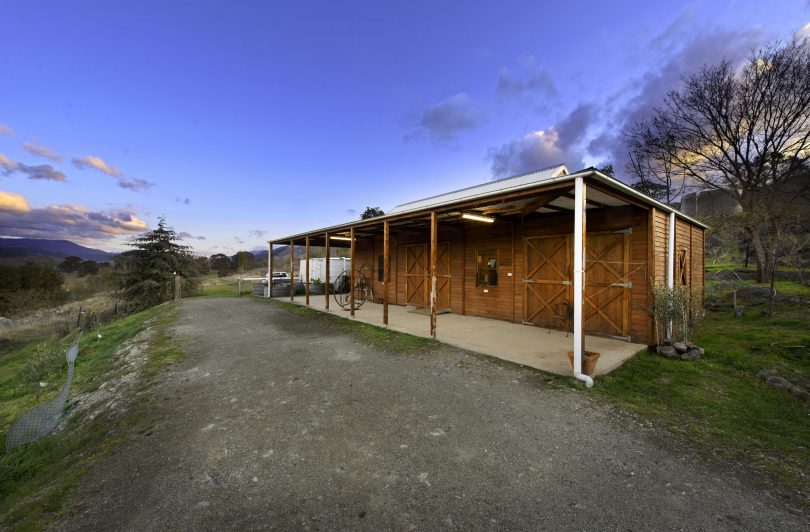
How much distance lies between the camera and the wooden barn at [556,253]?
17.1 feet

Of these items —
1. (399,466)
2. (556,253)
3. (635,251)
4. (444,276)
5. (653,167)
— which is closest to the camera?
(399,466)

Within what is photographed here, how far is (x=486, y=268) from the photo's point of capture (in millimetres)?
8938

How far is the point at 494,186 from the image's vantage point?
439 inches

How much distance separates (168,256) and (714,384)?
900 inches

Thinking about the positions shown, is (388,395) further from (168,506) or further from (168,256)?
(168,256)

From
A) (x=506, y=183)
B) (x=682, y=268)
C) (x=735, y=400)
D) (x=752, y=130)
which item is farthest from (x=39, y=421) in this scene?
(x=752, y=130)

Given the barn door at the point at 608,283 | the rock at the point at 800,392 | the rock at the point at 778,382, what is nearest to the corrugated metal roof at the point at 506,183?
the barn door at the point at 608,283

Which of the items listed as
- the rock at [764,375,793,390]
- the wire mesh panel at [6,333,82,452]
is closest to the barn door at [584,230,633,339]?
the rock at [764,375,793,390]

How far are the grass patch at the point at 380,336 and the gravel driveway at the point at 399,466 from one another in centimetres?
164

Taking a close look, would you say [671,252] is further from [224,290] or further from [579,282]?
[224,290]

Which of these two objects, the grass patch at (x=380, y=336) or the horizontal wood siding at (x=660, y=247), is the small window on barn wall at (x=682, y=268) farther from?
the grass patch at (x=380, y=336)

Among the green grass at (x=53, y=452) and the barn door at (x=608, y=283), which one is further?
the barn door at (x=608, y=283)

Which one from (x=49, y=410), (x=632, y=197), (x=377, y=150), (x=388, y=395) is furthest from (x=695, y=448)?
(x=377, y=150)

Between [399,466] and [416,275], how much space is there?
8.89m
